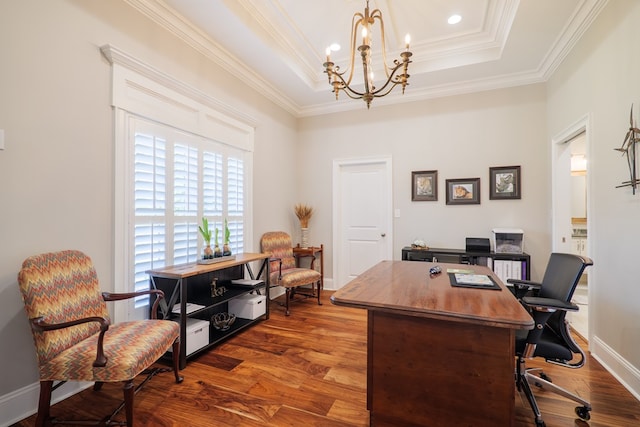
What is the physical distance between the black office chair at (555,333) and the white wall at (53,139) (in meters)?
2.97

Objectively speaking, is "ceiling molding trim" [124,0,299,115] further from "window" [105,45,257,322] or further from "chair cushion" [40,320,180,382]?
"chair cushion" [40,320,180,382]

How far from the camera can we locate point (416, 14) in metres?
3.06

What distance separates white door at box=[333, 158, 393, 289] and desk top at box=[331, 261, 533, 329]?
247 centimetres

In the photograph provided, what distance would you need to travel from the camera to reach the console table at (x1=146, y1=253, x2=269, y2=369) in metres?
2.39

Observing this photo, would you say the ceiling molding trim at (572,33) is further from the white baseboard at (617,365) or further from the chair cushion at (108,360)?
the chair cushion at (108,360)

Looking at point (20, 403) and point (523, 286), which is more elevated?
point (523, 286)

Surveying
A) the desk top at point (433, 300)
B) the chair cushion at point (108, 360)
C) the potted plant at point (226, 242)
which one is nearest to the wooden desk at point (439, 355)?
the desk top at point (433, 300)

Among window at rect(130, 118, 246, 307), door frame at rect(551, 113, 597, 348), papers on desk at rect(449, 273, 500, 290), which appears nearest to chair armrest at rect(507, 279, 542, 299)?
papers on desk at rect(449, 273, 500, 290)

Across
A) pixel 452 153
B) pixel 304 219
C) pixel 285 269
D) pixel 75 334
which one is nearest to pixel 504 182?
pixel 452 153

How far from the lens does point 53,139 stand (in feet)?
6.44

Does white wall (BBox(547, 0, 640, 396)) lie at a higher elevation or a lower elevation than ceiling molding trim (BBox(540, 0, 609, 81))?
lower

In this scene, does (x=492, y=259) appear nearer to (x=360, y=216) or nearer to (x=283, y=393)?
(x=360, y=216)

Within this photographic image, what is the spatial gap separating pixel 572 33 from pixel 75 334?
485cm

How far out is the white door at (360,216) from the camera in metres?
4.62
